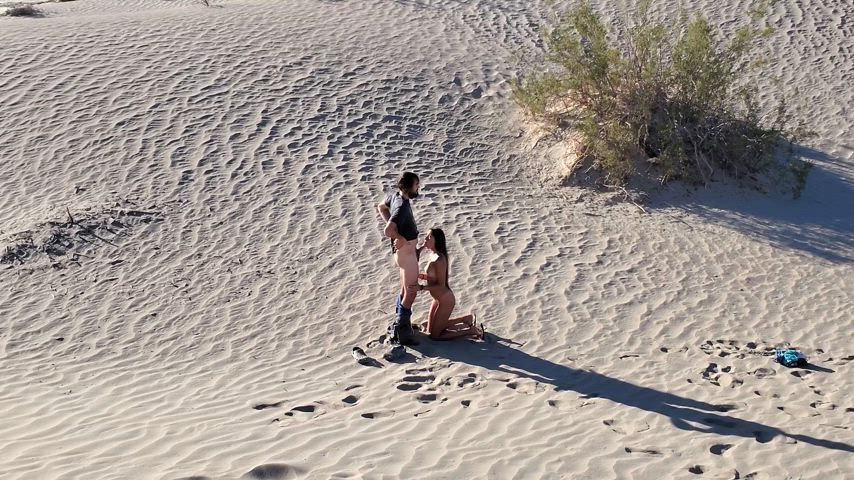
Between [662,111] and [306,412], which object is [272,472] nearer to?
[306,412]

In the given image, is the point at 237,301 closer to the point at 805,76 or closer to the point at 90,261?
the point at 90,261

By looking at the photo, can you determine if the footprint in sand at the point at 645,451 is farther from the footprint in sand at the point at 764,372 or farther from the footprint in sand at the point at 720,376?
the footprint in sand at the point at 764,372

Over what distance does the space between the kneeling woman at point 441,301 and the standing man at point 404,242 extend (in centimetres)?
13

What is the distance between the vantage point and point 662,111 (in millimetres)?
11906

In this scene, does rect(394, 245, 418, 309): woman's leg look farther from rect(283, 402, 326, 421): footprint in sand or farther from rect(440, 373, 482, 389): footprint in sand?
rect(283, 402, 326, 421): footprint in sand

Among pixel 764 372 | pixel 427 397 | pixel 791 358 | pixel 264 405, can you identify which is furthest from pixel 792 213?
pixel 264 405

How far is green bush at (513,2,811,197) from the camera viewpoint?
37.9 ft

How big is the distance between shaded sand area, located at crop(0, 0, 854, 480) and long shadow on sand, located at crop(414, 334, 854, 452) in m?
0.03

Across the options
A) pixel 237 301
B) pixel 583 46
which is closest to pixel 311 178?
pixel 237 301

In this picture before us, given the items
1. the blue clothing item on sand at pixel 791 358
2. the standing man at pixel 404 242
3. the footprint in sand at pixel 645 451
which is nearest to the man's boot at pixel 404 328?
the standing man at pixel 404 242

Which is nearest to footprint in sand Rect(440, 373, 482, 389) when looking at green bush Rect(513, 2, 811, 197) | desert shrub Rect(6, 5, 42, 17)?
green bush Rect(513, 2, 811, 197)

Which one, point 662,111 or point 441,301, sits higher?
point 662,111

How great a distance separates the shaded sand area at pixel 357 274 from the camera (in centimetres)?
580

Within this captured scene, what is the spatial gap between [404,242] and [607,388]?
1946 millimetres
